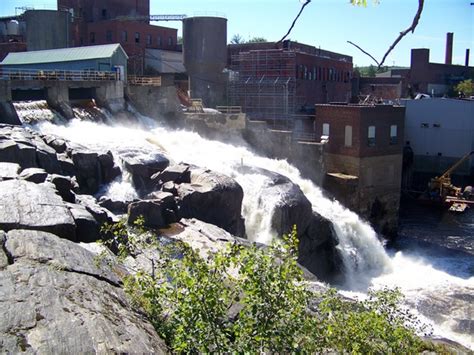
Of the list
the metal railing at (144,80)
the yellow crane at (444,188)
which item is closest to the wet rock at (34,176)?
the metal railing at (144,80)

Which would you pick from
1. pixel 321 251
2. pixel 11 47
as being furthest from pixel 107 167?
pixel 11 47

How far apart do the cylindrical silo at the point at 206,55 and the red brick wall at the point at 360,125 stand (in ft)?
57.7

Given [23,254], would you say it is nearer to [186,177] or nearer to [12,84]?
[186,177]

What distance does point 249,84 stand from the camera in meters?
52.1

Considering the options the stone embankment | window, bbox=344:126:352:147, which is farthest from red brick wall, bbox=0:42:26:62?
window, bbox=344:126:352:147

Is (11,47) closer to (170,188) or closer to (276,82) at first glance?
(276,82)

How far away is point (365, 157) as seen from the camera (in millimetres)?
36531

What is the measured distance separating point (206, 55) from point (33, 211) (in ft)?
140

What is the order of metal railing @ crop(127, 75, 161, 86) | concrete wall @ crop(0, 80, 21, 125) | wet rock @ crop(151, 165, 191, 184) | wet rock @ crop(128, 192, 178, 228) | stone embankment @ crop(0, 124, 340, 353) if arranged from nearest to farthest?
stone embankment @ crop(0, 124, 340, 353) → wet rock @ crop(128, 192, 178, 228) → wet rock @ crop(151, 165, 191, 184) → concrete wall @ crop(0, 80, 21, 125) → metal railing @ crop(127, 75, 161, 86)

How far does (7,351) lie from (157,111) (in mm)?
35245

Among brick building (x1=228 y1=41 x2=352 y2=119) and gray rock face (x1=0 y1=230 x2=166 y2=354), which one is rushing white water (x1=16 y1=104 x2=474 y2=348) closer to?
brick building (x1=228 y1=41 x2=352 y2=119)

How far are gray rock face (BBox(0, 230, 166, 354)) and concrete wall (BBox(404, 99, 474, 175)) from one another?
45.1m

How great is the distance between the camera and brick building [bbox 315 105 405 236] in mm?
36000

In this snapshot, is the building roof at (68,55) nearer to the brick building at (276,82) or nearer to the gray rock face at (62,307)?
the brick building at (276,82)
